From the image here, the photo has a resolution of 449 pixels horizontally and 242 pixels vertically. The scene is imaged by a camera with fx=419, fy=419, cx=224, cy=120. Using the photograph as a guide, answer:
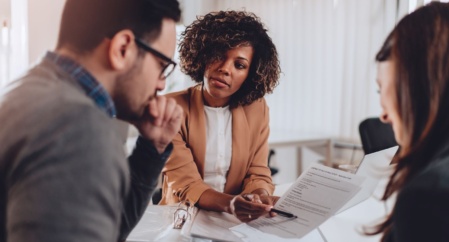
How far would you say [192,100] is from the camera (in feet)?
5.34

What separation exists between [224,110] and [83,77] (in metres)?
1.03

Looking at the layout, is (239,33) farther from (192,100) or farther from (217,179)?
(217,179)

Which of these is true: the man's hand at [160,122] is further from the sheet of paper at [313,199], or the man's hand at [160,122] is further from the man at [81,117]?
the sheet of paper at [313,199]

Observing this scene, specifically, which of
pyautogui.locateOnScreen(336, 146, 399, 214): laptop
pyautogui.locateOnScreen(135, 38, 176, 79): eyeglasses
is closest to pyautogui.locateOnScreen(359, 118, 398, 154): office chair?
pyautogui.locateOnScreen(336, 146, 399, 214): laptop

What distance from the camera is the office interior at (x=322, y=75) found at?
3.32 m

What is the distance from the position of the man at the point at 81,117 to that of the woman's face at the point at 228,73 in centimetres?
71

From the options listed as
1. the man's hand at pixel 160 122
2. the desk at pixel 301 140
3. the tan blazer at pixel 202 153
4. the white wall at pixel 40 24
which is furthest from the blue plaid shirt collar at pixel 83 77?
the desk at pixel 301 140

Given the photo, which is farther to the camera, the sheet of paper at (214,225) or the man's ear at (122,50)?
the sheet of paper at (214,225)

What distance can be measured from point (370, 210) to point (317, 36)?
234 cm

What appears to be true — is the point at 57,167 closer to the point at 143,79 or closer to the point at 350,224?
the point at 143,79

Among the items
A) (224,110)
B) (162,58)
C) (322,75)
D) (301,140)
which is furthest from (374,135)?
(162,58)

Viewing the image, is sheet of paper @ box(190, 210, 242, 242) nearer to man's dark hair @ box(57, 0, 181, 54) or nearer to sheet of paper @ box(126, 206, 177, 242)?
sheet of paper @ box(126, 206, 177, 242)

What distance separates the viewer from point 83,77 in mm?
677

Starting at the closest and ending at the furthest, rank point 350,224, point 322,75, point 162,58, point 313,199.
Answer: point 162,58 → point 313,199 → point 350,224 → point 322,75
